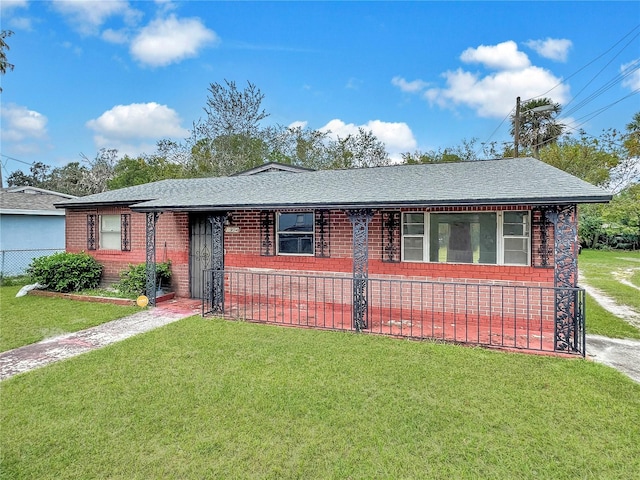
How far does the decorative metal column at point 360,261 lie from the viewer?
20.5ft

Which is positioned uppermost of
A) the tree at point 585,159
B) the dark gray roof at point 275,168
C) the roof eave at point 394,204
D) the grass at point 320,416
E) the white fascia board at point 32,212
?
the tree at point 585,159

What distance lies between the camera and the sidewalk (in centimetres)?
473

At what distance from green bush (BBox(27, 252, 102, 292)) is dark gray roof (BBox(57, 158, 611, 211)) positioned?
5.72 ft

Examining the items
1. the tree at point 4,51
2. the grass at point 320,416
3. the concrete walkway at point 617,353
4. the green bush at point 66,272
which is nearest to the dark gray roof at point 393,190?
the green bush at point 66,272

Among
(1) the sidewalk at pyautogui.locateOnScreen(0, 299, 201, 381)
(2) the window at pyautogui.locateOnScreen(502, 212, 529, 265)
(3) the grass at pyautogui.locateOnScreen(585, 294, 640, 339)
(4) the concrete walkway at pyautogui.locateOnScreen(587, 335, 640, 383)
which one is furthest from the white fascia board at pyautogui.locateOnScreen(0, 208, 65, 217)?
(3) the grass at pyautogui.locateOnScreen(585, 294, 640, 339)

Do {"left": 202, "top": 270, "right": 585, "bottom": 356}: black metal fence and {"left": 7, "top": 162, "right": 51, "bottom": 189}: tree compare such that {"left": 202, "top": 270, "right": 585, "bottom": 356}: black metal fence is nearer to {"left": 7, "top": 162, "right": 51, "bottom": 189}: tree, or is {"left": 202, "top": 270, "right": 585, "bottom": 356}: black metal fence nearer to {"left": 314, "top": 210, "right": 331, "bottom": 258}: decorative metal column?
{"left": 314, "top": 210, "right": 331, "bottom": 258}: decorative metal column

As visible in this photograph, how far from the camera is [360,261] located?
6445mm

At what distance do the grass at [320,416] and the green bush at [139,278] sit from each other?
3947 mm

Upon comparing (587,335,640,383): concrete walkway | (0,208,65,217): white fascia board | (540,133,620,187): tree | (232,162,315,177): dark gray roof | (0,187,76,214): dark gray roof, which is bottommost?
(587,335,640,383): concrete walkway

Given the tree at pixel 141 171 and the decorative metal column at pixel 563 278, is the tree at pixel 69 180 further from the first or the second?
the decorative metal column at pixel 563 278

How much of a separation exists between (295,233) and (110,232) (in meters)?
6.26

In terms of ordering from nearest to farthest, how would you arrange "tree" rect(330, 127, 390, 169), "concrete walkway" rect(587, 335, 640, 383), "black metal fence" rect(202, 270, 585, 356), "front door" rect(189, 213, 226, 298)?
"concrete walkway" rect(587, 335, 640, 383) → "black metal fence" rect(202, 270, 585, 356) → "front door" rect(189, 213, 226, 298) → "tree" rect(330, 127, 390, 169)

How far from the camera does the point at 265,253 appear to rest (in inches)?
334

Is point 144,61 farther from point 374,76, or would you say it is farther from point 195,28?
point 374,76
